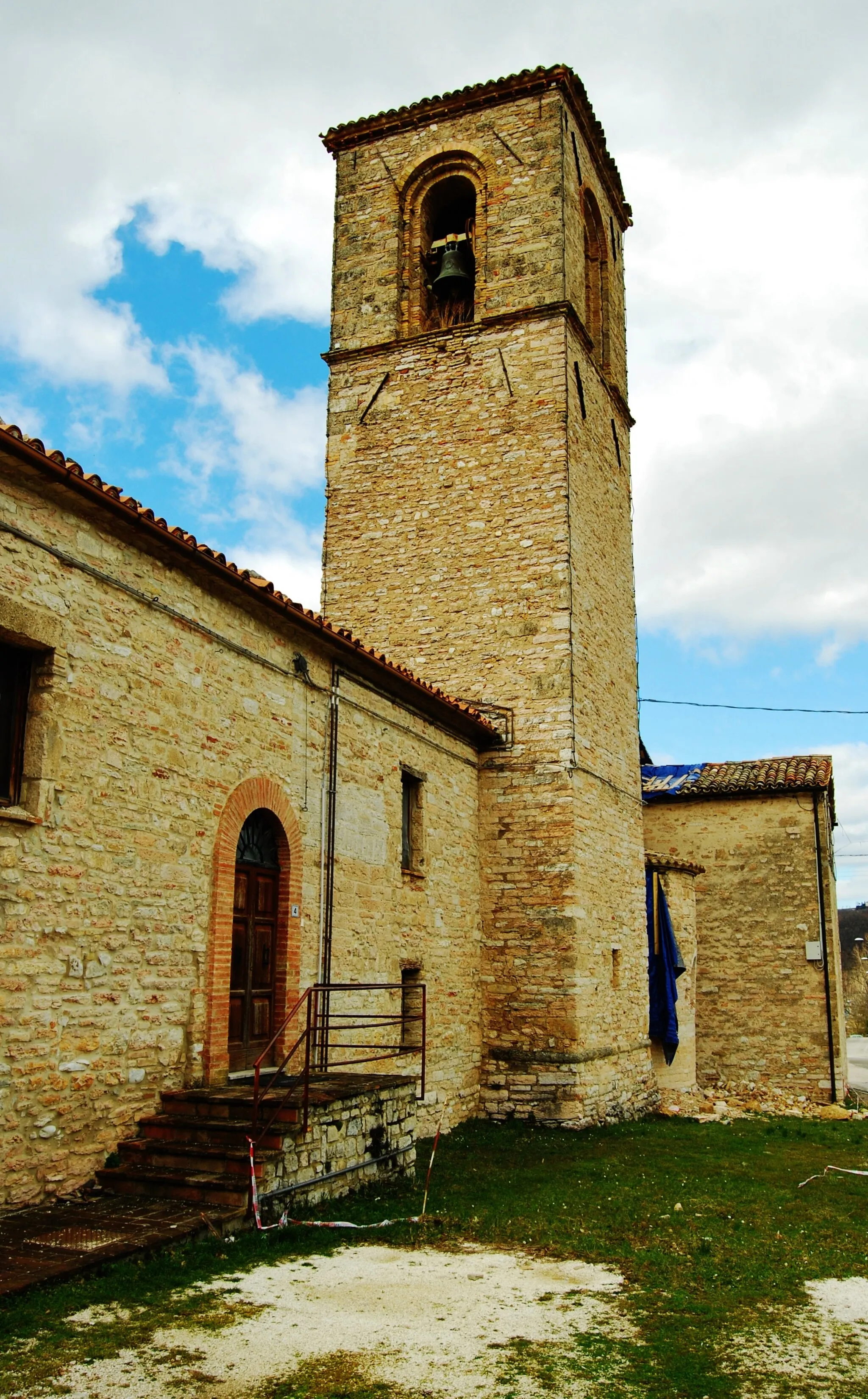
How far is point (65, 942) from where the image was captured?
22.9 feet

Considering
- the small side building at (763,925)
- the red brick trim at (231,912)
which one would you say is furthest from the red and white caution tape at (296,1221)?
the small side building at (763,925)

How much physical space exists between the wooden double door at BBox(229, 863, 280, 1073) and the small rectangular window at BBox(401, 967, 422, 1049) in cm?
249

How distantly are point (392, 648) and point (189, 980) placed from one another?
761cm

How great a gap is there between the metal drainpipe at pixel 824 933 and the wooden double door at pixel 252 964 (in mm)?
12228

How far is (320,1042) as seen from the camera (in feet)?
32.1

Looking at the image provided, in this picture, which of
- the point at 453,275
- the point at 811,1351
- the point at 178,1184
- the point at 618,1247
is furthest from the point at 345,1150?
the point at 453,275

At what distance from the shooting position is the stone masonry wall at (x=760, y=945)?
18438 millimetres

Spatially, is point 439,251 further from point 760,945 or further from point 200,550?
point 760,945

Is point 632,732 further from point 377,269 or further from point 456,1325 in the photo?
point 456,1325

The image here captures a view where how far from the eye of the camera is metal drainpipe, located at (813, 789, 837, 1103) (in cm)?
1802

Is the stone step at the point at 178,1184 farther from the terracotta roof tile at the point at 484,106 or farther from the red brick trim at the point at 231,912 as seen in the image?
the terracotta roof tile at the point at 484,106

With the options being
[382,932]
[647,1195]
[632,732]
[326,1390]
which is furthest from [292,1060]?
[632,732]

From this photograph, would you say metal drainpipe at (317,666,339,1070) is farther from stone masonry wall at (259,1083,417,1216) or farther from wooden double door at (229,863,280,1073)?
stone masonry wall at (259,1083,417,1216)

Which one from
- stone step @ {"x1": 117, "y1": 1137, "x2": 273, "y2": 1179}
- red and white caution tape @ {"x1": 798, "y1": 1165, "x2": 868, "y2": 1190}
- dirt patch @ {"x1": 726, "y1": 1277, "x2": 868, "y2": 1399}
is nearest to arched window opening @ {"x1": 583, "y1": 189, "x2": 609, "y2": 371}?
red and white caution tape @ {"x1": 798, "y1": 1165, "x2": 868, "y2": 1190}
